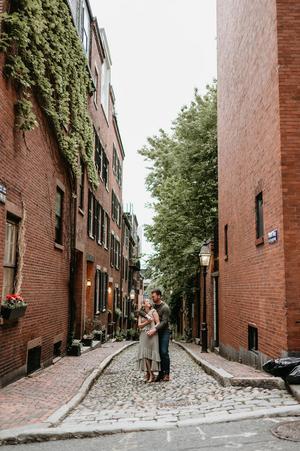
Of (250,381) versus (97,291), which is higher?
(97,291)

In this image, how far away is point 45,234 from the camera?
11.7 m

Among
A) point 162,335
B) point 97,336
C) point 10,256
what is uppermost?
point 10,256

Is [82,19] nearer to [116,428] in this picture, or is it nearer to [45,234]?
[45,234]

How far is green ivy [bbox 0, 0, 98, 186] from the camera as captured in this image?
8828 millimetres

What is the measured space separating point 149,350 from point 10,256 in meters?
3.26

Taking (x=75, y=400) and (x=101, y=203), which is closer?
(x=75, y=400)

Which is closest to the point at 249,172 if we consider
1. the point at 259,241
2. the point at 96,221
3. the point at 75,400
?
the point at 259,241

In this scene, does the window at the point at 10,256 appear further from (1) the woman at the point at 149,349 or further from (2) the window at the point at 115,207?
(2) the window at the point at 115,207

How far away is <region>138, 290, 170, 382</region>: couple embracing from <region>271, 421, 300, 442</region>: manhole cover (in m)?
4.19

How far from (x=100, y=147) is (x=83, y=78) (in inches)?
288

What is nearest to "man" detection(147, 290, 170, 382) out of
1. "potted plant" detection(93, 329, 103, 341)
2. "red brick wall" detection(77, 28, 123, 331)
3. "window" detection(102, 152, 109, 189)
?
"red brick wall" detection(77, 28, 123, 331)

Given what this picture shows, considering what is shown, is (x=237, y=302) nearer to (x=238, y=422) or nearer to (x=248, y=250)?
(x=248, y=250)

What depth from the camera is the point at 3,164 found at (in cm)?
848

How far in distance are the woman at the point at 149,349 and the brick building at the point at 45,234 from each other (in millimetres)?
2385
